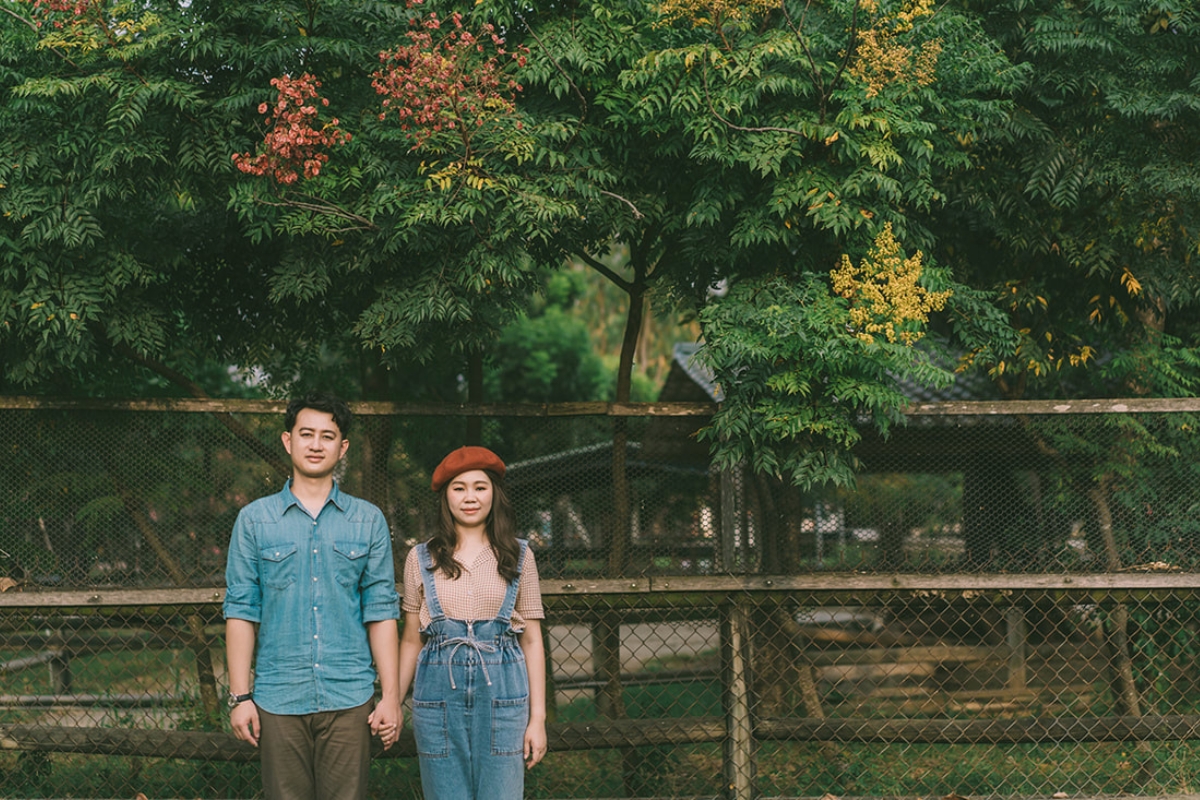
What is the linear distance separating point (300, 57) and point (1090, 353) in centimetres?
449

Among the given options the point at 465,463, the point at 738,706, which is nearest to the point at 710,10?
the point at 465,463

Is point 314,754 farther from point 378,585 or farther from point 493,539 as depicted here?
point 493,539

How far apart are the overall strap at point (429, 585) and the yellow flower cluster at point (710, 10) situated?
98.4 inches

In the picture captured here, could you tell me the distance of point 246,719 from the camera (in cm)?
323

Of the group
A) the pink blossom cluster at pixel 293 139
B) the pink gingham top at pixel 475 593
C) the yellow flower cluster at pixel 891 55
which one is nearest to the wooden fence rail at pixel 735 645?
the pink gingham top at pixel 475 593

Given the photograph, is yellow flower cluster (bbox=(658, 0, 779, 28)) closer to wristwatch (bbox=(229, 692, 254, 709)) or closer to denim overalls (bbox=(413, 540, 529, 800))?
denim overalls (bbox=(413, 540, 529, 800))

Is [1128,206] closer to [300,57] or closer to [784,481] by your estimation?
[784,481]

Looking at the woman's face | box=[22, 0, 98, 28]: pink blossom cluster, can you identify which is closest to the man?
the woman's face

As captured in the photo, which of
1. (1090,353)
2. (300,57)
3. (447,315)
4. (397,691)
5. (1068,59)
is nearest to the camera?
(397,691)

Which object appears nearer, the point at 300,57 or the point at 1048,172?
the point at 300,57

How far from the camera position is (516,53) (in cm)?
423

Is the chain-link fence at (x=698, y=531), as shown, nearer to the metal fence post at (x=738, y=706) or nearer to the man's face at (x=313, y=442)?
the metal fence post at (x=738, y=706)

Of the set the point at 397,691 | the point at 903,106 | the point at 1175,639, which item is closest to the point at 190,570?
the point at 397,691

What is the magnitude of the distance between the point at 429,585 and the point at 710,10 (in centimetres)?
265
